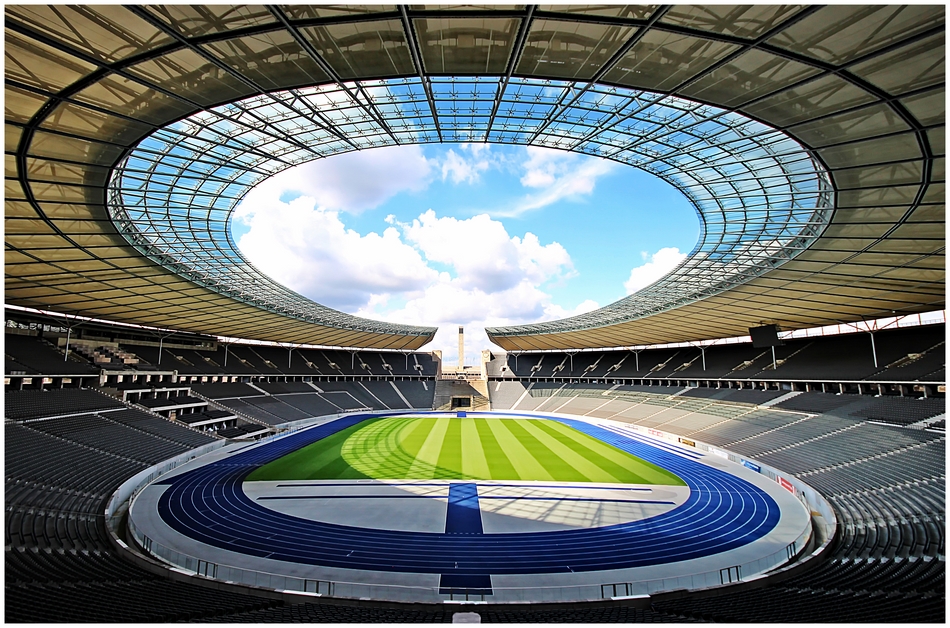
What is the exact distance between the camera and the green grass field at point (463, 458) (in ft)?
93.8

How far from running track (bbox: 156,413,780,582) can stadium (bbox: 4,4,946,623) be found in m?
0.16

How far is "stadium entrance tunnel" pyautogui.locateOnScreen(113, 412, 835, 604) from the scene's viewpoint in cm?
1523

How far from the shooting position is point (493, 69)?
39.6 feet

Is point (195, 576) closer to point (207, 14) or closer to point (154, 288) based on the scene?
point (207, 14)

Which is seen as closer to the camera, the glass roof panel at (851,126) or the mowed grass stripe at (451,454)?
the glass roof panel at (851,126)

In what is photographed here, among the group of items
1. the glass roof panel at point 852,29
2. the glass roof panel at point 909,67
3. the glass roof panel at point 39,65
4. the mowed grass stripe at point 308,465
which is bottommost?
the mowed grass stripe at point 308,465

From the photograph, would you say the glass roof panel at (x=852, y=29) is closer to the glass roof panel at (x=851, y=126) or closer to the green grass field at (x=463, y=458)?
the glass roof panel at (x=851, y=126)

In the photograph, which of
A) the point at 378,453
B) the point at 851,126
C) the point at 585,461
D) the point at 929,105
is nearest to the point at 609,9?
the point at 851,126

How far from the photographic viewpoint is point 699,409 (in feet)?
152

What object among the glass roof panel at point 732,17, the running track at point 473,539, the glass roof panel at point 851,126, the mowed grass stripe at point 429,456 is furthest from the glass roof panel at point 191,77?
the mowed grass stripe at point 429,456

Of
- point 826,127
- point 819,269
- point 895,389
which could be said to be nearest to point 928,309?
point 895,389

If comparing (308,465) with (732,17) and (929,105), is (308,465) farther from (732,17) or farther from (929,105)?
(929,105)

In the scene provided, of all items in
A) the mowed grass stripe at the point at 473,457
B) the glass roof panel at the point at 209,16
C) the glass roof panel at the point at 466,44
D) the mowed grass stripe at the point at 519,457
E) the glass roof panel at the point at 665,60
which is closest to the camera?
the glass roof panel at the point at 209,16

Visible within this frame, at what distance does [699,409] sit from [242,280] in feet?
139
